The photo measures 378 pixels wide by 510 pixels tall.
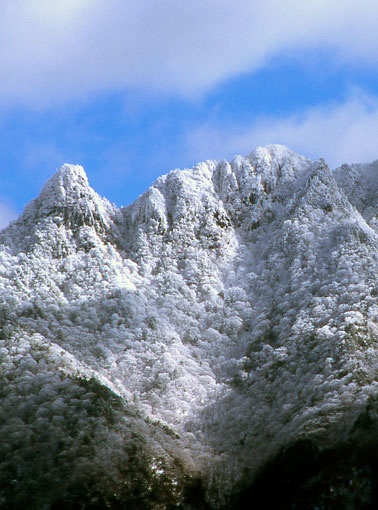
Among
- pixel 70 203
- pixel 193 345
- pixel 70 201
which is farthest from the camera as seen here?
pixel 70 201

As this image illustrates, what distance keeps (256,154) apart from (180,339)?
93.5 feet

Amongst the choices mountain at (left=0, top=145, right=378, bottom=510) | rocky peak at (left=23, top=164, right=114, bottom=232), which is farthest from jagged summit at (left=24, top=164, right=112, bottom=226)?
mountain at (left=0, top=145, right=378, bottom=510)

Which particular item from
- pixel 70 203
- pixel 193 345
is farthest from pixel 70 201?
pixel 193 345

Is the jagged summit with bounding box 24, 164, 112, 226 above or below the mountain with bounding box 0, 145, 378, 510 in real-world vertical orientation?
above

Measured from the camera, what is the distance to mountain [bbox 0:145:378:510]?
22859 millimetres

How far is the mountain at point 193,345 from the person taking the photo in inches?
900

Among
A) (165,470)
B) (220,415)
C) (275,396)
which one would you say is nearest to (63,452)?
(165,470)

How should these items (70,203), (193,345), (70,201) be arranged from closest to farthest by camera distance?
1. (193,345)
2. (70,203)
3. (70,201)

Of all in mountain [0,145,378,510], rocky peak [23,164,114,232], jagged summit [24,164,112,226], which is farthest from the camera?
jagged summit [24,164,112,226]

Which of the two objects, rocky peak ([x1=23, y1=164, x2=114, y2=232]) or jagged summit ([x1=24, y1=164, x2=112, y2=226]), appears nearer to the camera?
rocky peak ([x1=23, y1=164, x2=114, y2=232])

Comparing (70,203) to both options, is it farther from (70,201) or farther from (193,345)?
(193,345)

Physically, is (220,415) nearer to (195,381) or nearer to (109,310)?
(195,381)

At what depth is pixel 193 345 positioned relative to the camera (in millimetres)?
36094

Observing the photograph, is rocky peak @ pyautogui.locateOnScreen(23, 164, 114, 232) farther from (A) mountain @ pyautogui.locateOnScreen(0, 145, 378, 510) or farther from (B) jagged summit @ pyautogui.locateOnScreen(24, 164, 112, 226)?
(A) mountain @ pyautogui.locateOnScreen(0, 145, 378, 510)
